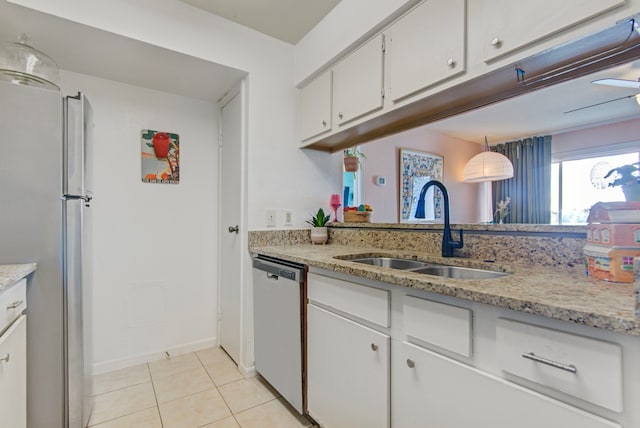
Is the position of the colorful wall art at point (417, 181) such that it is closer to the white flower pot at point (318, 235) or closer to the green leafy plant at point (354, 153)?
the green leafy plant at point (354, 153)

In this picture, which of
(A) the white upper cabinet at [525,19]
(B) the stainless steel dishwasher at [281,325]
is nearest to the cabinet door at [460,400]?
(B) the stainless steel dishwasher at [281,325]

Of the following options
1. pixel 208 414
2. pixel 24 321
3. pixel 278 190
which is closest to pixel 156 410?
pixel 208 414

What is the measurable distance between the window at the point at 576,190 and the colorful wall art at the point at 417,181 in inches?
22.9

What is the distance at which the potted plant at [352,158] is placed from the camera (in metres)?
2.31

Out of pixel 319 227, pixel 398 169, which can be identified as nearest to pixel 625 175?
pixel 398 169

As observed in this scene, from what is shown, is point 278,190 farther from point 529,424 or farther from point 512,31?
point 529,424

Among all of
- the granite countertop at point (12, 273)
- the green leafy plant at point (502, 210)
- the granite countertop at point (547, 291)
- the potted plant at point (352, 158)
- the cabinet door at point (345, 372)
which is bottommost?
the cabinet door at point (345, 372)

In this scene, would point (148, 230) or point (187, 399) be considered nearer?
point (187, 399)

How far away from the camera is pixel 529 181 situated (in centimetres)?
134

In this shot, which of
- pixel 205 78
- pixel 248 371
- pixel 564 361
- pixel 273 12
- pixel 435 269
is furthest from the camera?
pixel 205 78

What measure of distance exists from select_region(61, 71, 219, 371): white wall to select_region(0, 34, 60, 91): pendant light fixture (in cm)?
42

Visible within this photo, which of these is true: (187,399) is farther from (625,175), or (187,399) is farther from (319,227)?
(625,175)

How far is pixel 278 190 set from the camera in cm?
221

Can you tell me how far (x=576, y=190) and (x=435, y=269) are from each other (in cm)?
65
